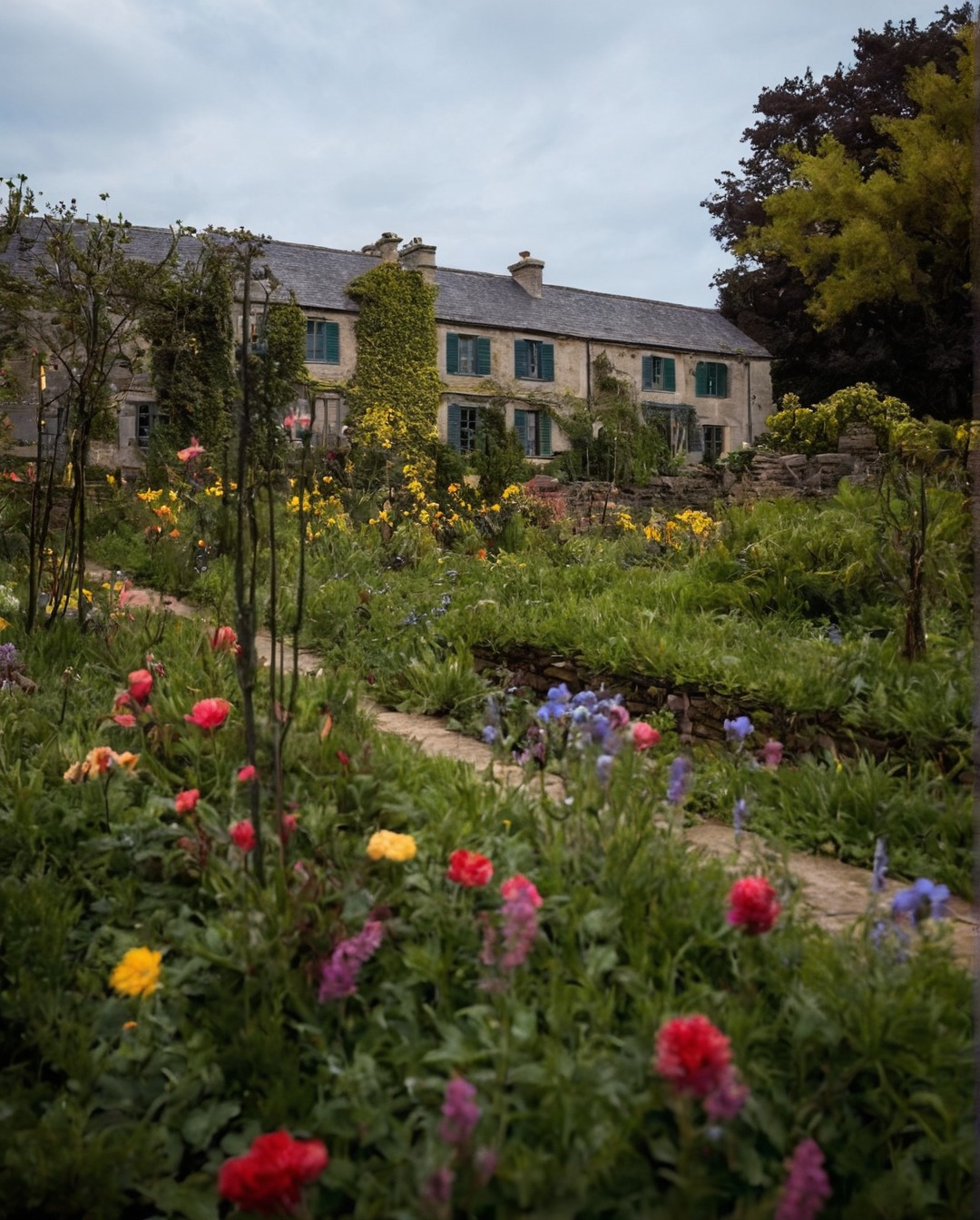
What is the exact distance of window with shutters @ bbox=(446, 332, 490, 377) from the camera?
26750 millimetres

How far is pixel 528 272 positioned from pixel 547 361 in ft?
10.5

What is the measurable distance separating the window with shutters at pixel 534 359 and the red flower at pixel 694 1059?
26.9m

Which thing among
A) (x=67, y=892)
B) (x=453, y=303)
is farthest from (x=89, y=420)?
(x=453, y=303)

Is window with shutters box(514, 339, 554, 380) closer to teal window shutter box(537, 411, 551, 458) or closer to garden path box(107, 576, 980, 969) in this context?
teal window shutter box(537, 411, 551, 458)

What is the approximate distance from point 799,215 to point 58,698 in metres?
25.7

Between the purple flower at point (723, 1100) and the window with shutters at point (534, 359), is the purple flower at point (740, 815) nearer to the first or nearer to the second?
the purple flower at point (723, 1100)

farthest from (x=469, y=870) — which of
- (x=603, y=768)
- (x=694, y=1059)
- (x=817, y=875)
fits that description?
(x=817, y=875)

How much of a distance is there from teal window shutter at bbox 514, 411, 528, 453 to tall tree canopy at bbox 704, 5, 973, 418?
7612 millimetres

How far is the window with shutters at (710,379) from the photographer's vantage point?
2984 cm

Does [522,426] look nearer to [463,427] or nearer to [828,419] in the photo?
[463,427]

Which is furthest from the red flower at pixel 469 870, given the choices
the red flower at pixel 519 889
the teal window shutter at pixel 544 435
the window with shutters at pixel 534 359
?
the teal window shutter at pixel 544 435

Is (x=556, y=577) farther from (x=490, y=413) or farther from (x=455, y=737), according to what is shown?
(x=490, y=413)

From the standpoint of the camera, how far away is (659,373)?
29.3m

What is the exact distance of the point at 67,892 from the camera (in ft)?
8.73
